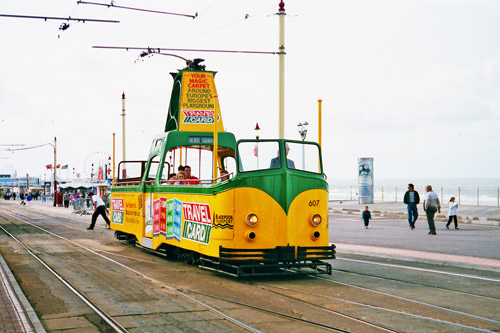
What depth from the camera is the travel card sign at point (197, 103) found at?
1545 cm

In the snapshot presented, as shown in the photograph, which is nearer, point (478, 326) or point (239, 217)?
point (478, 326)

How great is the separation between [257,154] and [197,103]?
181 inches

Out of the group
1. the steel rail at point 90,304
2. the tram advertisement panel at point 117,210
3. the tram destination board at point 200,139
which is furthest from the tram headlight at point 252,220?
the tram advertisement panel at point 117,210

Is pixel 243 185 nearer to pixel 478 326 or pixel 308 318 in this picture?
pixel 308 318

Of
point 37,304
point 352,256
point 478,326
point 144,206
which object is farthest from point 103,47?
point 478,326

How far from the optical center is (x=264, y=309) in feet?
28.5

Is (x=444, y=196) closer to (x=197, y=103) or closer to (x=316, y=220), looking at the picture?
(x=197, y=103)

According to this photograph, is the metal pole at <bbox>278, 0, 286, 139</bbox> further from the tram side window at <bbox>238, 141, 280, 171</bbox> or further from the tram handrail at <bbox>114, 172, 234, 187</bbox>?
the tram side window at <bbox>238, 141, 280, 171</bbox>

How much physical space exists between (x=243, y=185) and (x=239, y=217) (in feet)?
1.96

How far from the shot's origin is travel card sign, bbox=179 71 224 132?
15445mm

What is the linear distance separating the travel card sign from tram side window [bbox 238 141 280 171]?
380 centimetres

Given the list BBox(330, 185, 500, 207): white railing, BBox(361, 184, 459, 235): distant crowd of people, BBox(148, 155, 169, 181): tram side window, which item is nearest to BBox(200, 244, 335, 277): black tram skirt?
BBox(148, 155, 169, 181): tram side window

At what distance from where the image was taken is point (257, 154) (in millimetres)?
11680

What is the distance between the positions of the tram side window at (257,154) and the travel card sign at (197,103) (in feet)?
12.5
